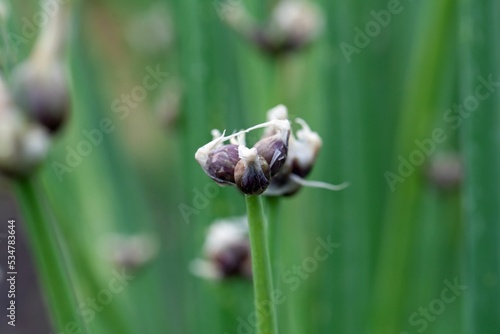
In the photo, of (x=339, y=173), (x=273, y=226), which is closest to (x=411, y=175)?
(x=339, y=173)

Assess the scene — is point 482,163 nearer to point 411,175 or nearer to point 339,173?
point 411,175

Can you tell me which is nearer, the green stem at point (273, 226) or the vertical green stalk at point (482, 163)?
the green stem at point (273, 226)

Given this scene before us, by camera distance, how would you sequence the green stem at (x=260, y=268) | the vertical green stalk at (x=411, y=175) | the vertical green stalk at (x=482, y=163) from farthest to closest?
1. the vertical green stalk at (x=411, y=175)
2. the vertical green stalk at (x=482, y=163)
3. the green stem at (x=260, y=268)

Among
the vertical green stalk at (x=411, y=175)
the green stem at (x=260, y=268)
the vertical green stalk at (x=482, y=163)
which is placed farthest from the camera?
the vertical green stalk at (x=411, y=175)

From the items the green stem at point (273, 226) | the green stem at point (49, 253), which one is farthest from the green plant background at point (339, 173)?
the green stem at point (273, 226)

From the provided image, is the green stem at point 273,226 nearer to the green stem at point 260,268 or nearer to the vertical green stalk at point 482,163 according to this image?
the green stem at point 260,268

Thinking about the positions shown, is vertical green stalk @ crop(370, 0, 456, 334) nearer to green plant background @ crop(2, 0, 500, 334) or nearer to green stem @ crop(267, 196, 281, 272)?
green plant background @ crop(2, 0, 500, 334)

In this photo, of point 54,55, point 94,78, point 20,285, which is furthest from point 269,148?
point 20,285

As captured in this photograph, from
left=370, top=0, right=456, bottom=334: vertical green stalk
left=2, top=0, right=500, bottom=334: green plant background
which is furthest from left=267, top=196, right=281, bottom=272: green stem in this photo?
left=370, top=0, right=456, bottom=334: vertical green stalk
